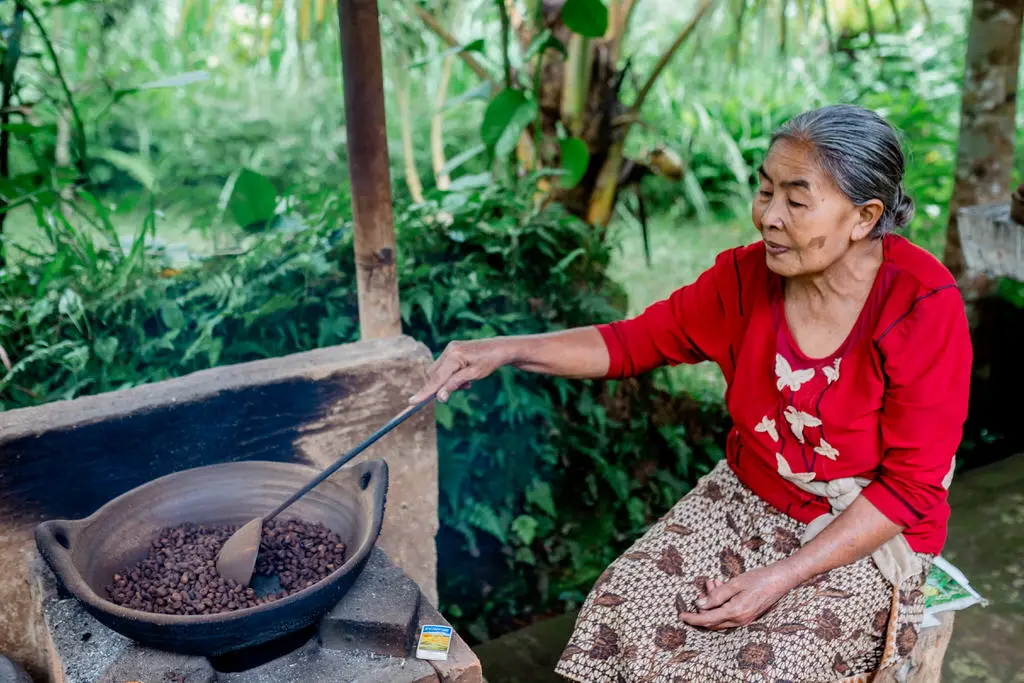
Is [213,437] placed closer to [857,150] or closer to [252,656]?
[252,656]

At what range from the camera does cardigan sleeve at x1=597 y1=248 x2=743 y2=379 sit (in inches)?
84.8

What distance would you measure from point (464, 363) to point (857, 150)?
37.9 inches

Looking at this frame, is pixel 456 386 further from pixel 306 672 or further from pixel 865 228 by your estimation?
pixel 865 228

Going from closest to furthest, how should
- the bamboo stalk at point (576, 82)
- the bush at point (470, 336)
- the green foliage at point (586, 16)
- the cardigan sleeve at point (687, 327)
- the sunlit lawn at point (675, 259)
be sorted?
the cardigan sleeve at point (687, 327) → the bush at point (470, 336) → the green foliage at point (586, 16) → the bamboo stalk at point (576, 82) → the sunlit lawn at point (675, 259)

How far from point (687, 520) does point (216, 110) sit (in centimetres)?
614

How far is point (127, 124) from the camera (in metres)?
6.68

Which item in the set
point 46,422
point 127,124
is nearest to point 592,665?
point 46,422

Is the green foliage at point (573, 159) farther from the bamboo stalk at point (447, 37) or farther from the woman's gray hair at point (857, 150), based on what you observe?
the woman's gray hair at point (857, 150)

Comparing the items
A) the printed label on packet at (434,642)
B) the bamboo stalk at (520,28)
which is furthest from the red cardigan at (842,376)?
the bamboo stalk at (520,28)

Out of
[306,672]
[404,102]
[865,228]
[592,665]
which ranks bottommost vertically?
[592,665]

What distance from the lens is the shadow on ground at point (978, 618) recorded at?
2.65m

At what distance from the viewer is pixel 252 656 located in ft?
5.52

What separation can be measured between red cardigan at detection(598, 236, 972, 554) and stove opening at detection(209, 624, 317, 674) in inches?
39.5

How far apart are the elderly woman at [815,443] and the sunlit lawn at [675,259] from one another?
6.71 feet
